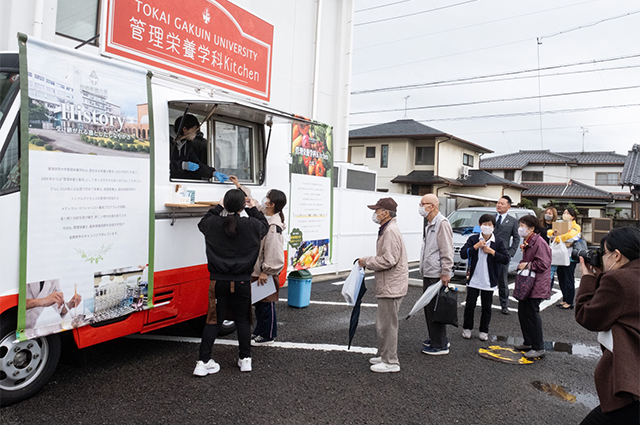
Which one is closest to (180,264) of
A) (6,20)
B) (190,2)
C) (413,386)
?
(413,386)

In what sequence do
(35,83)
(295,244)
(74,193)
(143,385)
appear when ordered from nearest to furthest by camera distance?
(35,83) → (74,193) → (143,385) → (295,244)

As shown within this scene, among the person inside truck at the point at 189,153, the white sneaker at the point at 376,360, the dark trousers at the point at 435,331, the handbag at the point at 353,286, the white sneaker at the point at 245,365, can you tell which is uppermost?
the person inside truck at the point at 189,153

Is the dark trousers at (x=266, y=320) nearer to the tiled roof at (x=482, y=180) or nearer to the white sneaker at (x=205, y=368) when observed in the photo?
the white sneaker at (x=205, y=368)

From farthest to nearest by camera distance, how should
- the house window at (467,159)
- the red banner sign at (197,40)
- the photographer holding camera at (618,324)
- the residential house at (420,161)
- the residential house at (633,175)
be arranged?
the house window at (467,159) < the residential house at (420,161) < the residential house at (633,175) < the red banner sign at (197,40) < the photographer holding camera at (618,324)

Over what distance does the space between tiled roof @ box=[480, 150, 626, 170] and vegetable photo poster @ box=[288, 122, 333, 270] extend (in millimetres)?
34894

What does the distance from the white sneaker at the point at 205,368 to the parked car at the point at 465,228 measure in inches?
269

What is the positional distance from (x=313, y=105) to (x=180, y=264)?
705 centimetres

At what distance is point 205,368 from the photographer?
4.29 meters

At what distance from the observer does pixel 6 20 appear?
566 centimetres

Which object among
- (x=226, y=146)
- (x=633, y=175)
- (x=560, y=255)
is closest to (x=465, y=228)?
(x=560, y=255)

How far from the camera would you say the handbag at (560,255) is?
801 centimetres

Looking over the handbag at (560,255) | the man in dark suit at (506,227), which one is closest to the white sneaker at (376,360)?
the man in dark suit at (506,227)

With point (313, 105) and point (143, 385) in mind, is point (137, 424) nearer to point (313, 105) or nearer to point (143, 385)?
point (143, 385)

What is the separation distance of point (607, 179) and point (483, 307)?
41.3m
